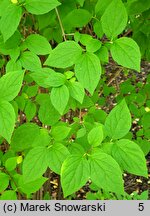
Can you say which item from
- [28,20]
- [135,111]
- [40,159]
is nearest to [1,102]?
[40,159]

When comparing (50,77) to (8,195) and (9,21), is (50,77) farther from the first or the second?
(8,195)

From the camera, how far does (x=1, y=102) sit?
1007 millimetres

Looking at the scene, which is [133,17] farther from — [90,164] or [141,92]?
[90,164]

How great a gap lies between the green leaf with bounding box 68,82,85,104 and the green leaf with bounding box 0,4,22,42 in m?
0.22

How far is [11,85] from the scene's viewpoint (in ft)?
3.37

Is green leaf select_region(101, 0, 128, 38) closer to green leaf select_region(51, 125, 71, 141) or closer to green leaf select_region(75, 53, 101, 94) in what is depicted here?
green leaf select_region(75, 53, 101, 94)

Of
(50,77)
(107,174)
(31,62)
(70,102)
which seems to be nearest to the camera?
(107,174)

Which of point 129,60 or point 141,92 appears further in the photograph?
point 141,92

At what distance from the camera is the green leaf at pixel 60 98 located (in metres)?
1.03

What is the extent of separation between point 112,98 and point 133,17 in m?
2.43

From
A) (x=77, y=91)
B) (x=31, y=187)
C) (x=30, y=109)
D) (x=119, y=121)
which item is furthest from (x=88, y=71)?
(x=30, y=109)

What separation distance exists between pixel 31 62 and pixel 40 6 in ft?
0.59

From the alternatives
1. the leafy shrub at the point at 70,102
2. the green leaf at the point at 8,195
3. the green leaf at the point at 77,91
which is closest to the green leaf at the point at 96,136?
the leafy shrub at the point at 70,102

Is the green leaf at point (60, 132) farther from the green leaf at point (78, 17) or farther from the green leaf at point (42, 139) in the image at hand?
the green leaf at point (78, 17)
